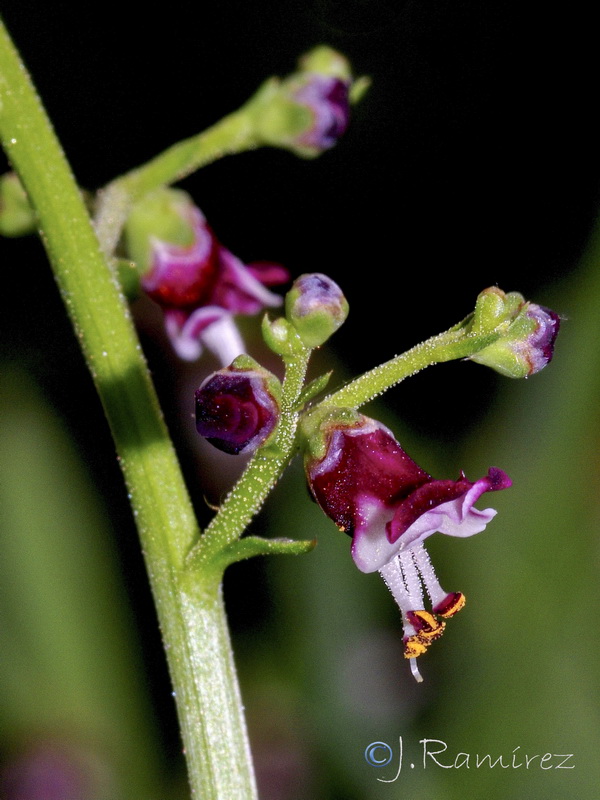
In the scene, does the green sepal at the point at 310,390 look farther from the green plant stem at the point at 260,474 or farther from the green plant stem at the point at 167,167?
the green plant stem at the point at 167,167

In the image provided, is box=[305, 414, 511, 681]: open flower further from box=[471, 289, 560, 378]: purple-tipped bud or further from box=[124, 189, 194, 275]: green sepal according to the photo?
box=[124, 189, 194, 275]: green sepal

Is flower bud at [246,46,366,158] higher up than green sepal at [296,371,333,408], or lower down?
higher up

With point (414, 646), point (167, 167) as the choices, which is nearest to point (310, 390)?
point (414, 646)

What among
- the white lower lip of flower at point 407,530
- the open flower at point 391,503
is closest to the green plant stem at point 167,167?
the open flower at point 391,503

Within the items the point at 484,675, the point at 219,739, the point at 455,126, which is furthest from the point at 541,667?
the point at 455,126

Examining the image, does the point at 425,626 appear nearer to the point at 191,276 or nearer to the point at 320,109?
the point at 191,276

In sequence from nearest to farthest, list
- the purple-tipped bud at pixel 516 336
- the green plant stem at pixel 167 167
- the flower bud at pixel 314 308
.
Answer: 1. the flower bud at pixel 314 308
2. the purple-tipped bud at pixel 516 336
3. the green plant stem at pixel 167 167

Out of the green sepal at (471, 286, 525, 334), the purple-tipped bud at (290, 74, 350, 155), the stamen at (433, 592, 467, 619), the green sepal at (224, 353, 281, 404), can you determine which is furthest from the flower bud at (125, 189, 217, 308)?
the stamen at (433, 592, 467, 619)
